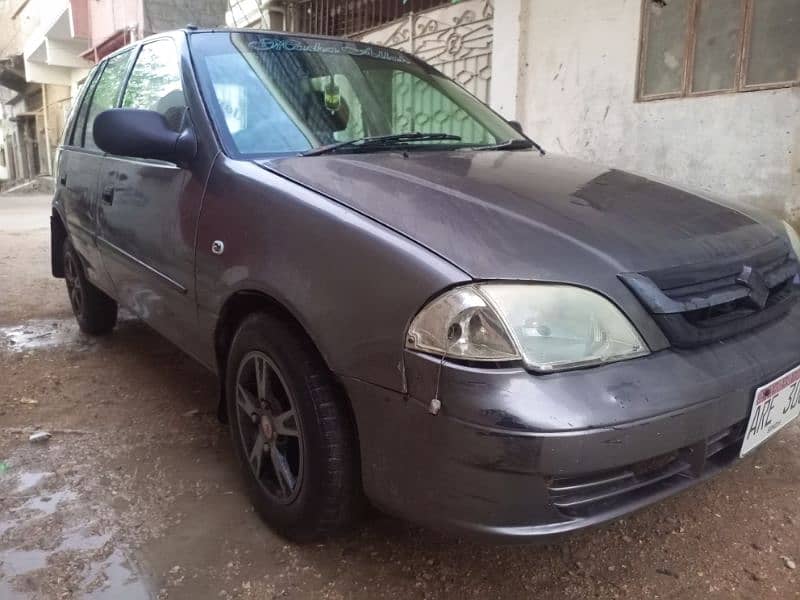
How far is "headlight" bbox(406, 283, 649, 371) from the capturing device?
149cm

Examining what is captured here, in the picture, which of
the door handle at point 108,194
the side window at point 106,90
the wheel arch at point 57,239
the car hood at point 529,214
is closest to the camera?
the car hood at point 529,214

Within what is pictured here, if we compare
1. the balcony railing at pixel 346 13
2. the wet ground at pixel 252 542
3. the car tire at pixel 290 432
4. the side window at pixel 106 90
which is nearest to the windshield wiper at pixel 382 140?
the car tire at pixel 290 432

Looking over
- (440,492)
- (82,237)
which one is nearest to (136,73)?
(82,237)

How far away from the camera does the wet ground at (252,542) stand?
194 cm

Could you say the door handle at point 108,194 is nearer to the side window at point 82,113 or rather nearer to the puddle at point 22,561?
the side window at point 82,113

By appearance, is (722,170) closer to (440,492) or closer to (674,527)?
(674,527)

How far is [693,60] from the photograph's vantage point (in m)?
4.87

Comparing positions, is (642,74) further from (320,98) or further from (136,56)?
(136,56)

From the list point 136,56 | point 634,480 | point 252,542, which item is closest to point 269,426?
point 252,542

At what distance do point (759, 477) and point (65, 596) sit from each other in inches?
96.5

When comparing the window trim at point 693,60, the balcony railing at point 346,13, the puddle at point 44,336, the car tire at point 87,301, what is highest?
the balcony railing at point 346,13

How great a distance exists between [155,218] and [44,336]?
239 centimetres

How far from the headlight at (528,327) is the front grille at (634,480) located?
28 centimetres

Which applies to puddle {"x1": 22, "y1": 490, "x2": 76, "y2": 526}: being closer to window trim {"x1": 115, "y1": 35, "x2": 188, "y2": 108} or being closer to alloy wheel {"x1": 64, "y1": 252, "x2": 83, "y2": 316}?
window trim {"x1": 115, "y1": 35, "x2": 188, "y2": 108}
